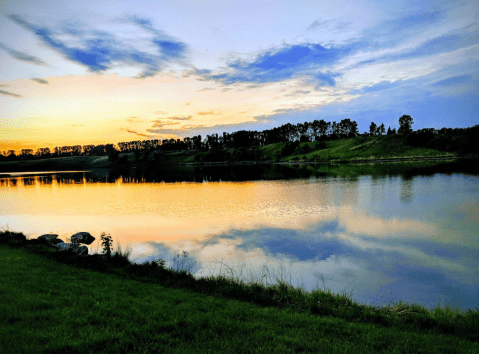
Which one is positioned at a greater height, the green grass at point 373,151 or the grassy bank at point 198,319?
the green grass at point 373,151

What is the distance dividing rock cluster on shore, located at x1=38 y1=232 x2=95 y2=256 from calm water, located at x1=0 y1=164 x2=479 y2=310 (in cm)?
222

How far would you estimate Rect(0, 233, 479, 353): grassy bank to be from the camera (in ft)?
25.7

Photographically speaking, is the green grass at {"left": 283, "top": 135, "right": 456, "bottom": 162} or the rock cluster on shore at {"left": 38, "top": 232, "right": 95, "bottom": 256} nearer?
the rock cluster on shore at {"left": 38, "top": 232, "right": 95, "bottom": 256}

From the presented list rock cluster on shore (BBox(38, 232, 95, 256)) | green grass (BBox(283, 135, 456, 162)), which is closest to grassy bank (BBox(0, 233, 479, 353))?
rock cluster on shore (BBox(38, 232, 95, 256))

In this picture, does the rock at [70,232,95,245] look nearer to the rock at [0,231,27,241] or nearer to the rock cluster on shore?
the rock cluster on shore

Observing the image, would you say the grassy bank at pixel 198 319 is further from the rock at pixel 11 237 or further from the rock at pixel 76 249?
the rock at pixel 11 237

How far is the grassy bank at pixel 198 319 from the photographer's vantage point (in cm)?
782

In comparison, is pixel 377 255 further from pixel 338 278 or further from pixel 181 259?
pixel 181 259

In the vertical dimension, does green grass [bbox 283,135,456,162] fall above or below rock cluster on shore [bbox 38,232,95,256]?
above

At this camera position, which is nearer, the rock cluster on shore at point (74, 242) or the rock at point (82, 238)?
the rock cluster on shore at point (74, 242)

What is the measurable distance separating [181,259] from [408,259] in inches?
582

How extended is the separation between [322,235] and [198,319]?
17.3m

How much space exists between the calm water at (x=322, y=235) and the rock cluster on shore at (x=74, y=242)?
2221 millimetres

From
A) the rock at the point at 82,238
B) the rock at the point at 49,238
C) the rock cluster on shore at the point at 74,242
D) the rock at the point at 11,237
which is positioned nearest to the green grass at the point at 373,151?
the rock at the point at 82,238
